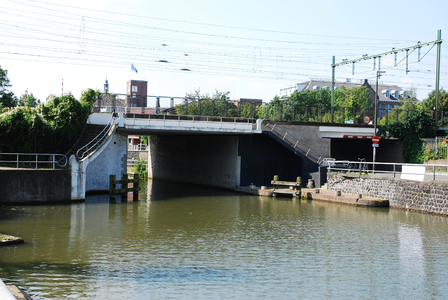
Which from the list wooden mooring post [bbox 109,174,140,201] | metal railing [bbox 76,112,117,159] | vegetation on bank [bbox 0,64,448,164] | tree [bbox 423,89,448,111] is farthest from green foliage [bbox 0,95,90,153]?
tree [bbox 423,89,448,111]

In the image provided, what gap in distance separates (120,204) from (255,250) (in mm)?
11993

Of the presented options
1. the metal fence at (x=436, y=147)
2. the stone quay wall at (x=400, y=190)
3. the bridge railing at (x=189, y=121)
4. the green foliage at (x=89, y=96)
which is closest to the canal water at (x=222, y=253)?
the stone quay wall at (x=400, y=190)

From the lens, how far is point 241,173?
31.8 meters

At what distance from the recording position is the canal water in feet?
33.1

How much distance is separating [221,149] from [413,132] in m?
15.5

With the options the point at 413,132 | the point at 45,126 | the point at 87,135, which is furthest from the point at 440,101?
the point at 45,126

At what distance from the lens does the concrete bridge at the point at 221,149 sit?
2778 cm

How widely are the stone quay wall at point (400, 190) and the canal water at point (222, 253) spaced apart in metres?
0.72

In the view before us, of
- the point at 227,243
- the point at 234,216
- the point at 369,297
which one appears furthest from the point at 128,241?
the point at 369,297

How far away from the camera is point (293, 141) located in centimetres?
3250

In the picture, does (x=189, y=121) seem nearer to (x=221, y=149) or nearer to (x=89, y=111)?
(x=221, y=149)

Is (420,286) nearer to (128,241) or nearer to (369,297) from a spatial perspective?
(369,297)

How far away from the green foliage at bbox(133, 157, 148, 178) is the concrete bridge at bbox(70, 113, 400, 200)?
5.53 metres

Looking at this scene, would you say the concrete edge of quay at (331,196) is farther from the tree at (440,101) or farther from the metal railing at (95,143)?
the tree at (440,101)
